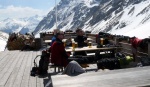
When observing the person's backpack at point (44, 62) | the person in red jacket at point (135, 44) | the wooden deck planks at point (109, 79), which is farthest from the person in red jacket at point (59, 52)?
the person in red jacket at point (135, 44)

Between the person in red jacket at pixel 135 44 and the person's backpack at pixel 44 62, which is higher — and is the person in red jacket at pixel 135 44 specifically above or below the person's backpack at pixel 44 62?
above

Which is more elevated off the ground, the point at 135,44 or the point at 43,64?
the point at 135,44

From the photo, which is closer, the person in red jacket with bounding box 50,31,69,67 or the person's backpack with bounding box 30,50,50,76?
the person in red jacket with bounding box 50,31,69,67

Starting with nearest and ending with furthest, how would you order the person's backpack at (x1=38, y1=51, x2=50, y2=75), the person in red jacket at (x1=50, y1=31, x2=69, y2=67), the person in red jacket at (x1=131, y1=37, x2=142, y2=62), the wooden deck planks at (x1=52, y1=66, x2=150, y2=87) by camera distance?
the wooden deck planks at (x1=52, y1=66, x2=150, y2=87) → the person in red jacket at (x1=50, y1=31, x2=69, y2=67) → the person's backpack at (x1=38, y1=51, x2=50, y2=75) → the person in red jacket at (x1=131, y1=37, x2=142, y2=62)

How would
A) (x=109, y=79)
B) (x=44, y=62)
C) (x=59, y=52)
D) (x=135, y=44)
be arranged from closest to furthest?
1. (x=109, y=79)
2. (x=59, y=52)
3. (x=44, y=62)
4. (x=135, y=44)

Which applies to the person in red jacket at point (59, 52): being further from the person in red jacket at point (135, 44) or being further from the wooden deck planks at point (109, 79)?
the person in red jacket at point (135, 44)

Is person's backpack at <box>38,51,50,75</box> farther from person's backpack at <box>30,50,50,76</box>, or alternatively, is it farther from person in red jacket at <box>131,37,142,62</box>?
person in red jacket at <box>131,37,142,62</box>

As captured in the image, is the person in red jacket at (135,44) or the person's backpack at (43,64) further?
the person in red jacket at (135,44)

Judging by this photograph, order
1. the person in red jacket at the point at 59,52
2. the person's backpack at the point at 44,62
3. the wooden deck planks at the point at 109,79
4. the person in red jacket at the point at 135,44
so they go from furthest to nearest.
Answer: the person in red jacket at the point at 135,44 → the person's backpack at the point at 44,62 → the person in red jacket at the point at 59,52 → the wooden deck planks at the point at 109,79

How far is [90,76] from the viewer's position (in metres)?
5.80

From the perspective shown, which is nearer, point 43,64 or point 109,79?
point 109,79

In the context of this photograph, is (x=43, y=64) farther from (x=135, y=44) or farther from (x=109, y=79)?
(x=109, y=79)

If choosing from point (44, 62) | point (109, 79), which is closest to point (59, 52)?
point (44, 62)

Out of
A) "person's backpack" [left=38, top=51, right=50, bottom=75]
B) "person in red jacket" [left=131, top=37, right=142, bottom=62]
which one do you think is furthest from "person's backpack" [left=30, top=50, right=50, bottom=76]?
"person in red jacket" [left=131, top=37, right=142, bottom=62]
